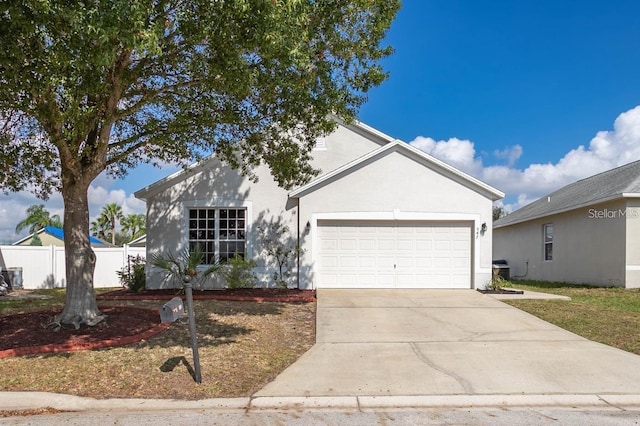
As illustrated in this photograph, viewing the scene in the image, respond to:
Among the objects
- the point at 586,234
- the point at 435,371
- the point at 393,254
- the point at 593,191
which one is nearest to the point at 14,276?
the point at 393,254

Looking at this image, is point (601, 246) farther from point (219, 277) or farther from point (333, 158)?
point (219, 277)

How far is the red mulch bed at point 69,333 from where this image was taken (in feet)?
23.8

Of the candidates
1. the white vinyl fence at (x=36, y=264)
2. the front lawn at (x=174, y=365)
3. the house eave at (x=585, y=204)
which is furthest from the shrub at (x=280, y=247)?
the house eave at (x=585, y=204)

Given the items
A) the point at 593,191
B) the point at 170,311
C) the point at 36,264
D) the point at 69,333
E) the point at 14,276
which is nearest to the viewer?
the point at 170,311

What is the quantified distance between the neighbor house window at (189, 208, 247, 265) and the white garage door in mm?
2576

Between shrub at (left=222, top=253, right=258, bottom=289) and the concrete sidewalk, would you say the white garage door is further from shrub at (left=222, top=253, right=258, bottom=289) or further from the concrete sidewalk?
the concrete sidewalk

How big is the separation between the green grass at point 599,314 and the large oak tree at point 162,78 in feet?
20.5

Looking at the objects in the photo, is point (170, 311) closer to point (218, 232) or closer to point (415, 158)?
point (218, 232)

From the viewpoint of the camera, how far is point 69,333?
26.8 ft

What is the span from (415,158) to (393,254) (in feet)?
9.87

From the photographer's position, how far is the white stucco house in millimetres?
14156

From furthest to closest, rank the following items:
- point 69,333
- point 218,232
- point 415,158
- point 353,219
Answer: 1. point 218,232
2. point 353,219
3. point 415,158
4. point 69,333

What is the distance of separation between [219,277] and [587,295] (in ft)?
36.8

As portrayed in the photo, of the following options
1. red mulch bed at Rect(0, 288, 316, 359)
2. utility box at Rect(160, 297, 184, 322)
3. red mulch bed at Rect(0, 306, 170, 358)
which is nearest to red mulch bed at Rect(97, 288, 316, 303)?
red mulch bed at Rect(0, 288, 316, 359)
